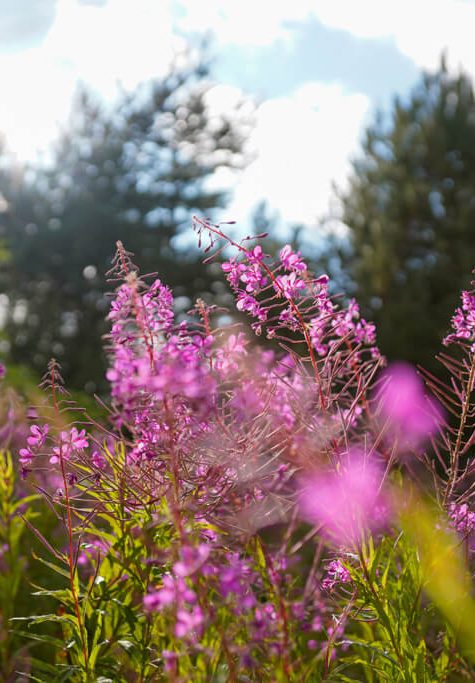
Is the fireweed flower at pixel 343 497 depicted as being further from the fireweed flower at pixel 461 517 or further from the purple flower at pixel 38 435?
the purple flower at pixel 38 435

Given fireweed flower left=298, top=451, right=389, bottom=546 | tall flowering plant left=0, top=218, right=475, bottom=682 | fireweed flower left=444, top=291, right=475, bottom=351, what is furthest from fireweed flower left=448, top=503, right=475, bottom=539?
fireweed flower left=444, top=291, right=475, bottom=351

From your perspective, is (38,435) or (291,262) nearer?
(38,435)

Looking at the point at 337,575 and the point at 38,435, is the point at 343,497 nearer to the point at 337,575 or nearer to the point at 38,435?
the point at 337,575

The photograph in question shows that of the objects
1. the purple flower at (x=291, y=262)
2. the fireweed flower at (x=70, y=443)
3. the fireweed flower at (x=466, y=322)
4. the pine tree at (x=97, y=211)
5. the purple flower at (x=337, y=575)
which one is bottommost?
the purple flower at (x=337, y=575)

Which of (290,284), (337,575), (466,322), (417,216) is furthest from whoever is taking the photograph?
(417,216)

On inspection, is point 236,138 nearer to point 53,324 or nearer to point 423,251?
point 53,324

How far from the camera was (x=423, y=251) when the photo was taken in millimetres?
16266

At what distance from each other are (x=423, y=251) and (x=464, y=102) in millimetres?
3752

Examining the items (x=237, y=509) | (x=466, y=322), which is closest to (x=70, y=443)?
(x=237, y=509)

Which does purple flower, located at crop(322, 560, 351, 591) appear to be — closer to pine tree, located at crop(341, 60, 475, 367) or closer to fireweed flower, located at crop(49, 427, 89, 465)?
fireweed flower, located at crop(49, 427, 89, 465)

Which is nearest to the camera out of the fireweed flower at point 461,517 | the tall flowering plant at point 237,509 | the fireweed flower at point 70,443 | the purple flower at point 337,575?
the tall flowering plant at point 237,509

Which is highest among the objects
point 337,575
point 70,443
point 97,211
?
point 97,211

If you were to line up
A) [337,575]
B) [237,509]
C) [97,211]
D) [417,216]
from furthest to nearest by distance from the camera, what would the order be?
[97,211], [417,216], [337,575], [237,509]

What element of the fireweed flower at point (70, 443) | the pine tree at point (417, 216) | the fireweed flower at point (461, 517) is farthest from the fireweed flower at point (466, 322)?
the pine tree at point (417, 216)
